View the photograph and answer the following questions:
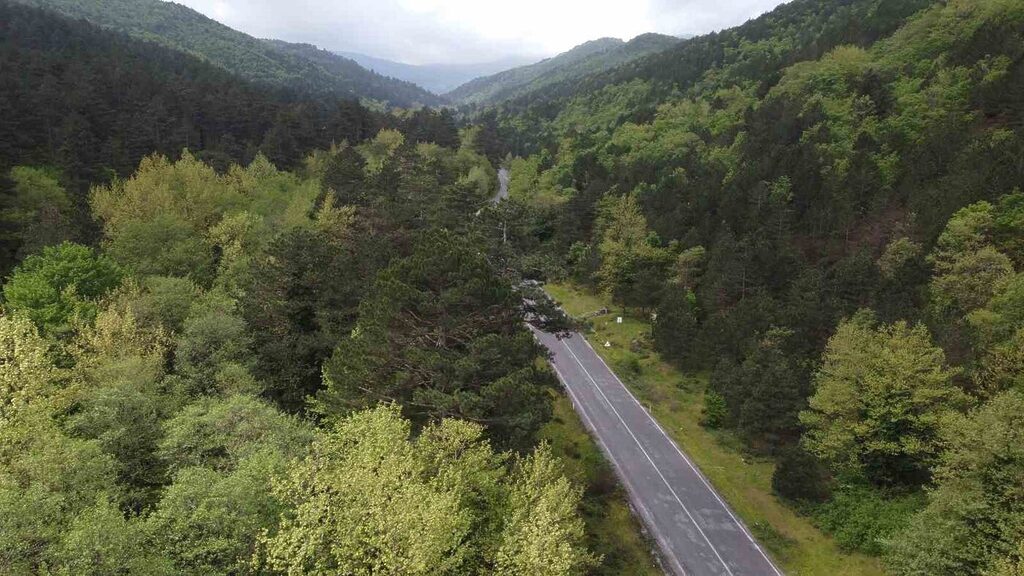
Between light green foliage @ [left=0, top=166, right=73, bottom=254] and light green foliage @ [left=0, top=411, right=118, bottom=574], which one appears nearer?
light green foliage @ [left=0, top=411, right=118, bottom=574]

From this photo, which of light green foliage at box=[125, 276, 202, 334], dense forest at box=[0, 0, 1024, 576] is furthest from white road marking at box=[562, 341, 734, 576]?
light green foliage at box=[125, 276, 202, 334]

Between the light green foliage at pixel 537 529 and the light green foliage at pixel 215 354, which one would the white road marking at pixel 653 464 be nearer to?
the light green foliage at pixel 537 529

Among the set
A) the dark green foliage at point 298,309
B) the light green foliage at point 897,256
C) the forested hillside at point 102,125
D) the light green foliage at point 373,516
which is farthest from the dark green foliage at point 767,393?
the forested hillside at point 102,125

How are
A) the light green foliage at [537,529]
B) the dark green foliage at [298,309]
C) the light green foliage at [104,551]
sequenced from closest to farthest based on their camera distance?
the light green foliage at [104,551], the light green foliage at [537,529], the dark green foliage at [298,309]

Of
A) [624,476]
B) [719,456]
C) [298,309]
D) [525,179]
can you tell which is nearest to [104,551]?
[298,309]

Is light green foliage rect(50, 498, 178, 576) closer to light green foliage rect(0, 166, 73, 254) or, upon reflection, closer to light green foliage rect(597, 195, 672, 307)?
light green foliage rect(0, 166, 73, 254)

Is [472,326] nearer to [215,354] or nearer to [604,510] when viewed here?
[604,510]
